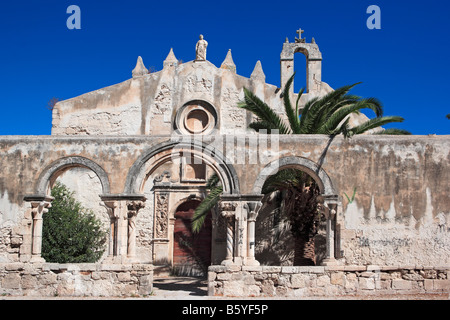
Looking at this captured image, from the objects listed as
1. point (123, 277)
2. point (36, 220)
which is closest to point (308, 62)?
point (123, 277)

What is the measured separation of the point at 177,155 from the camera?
12.2 m

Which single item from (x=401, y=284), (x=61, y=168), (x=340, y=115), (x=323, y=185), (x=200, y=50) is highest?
(x=200, y=50)

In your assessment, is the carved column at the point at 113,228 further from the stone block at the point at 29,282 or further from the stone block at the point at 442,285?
the stone block at the point at 442,285

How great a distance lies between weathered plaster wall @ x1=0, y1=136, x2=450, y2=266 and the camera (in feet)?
38.9

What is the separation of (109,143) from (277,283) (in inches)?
194

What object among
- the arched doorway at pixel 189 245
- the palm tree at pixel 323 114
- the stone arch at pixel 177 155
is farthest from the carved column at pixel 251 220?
the arched doorway at pixel 189 245

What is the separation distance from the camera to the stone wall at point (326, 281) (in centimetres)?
1134

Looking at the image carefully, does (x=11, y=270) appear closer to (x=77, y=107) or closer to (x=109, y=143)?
(x=109, y=143)

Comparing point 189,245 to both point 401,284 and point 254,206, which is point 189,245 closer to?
point 254,206

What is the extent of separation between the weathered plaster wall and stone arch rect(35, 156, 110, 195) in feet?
0.33

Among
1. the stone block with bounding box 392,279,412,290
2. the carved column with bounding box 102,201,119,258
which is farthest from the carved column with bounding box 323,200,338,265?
the carved column with bounding box 102,201,119,258

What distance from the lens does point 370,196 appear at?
470 inches

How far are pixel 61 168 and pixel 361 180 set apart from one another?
6894 millimetres

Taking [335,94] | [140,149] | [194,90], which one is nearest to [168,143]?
[140,149]
